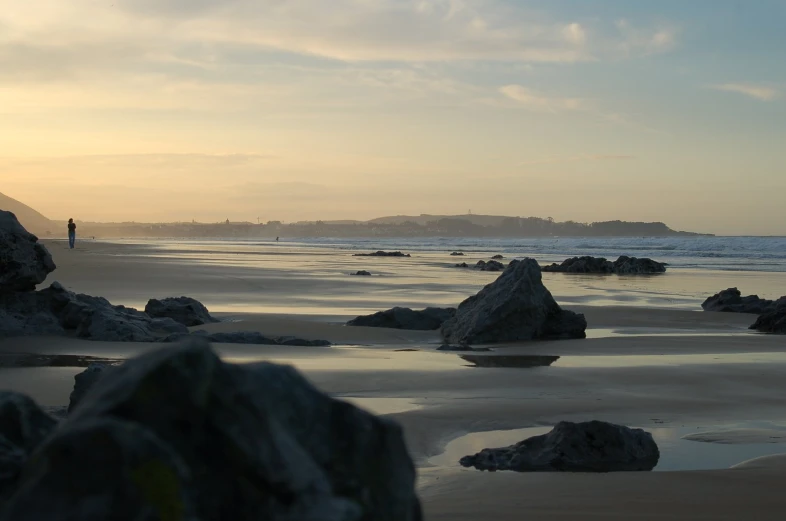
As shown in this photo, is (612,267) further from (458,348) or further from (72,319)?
(72,319)

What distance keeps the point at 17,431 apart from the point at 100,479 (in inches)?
22.9

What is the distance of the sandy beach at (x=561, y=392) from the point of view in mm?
3467

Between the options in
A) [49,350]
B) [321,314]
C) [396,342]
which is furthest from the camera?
[321,314]

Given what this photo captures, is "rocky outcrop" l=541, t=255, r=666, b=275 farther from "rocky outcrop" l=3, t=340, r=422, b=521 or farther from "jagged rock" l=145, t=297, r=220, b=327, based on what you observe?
"rocky outcrop" l=3, t=340, r=422, b=521

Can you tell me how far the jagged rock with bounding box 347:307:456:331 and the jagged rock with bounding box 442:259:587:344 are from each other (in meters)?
0.45

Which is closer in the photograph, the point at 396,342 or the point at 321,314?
the point at 396,342

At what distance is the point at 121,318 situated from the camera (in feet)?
28.4

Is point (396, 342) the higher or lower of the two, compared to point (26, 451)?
lower

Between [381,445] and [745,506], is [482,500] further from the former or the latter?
[381,445]

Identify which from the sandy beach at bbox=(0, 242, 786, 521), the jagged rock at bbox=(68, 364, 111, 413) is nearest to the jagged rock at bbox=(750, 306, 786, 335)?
the sandy beach at bbox=(0, 242, 786, 521)

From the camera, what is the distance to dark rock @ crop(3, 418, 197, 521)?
130 cm

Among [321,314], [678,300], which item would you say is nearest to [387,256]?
[678,300]

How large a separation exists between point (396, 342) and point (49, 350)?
3.66 m

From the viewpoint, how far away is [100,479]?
131 cm
